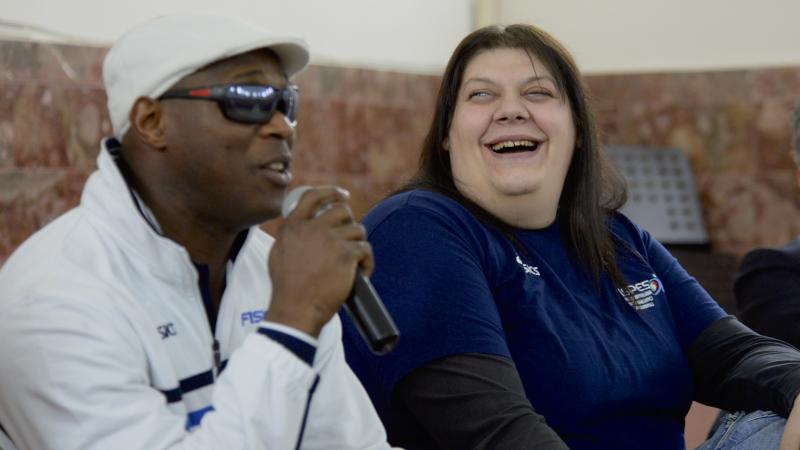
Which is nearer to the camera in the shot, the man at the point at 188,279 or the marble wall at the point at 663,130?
the man at the point at 188,279

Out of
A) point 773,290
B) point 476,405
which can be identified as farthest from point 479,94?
point 773,290

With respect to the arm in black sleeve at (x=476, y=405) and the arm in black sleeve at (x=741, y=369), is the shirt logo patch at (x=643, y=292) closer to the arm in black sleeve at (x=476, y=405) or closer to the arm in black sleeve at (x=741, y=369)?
the arm in black sleeve at (x=741, y=369)

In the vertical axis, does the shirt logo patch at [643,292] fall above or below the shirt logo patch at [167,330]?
below

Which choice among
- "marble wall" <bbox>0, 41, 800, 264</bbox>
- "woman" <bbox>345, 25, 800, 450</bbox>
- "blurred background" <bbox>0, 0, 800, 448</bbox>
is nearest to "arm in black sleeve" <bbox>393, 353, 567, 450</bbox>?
"woman" <bbox>345, 25, 800, 450</bbox>

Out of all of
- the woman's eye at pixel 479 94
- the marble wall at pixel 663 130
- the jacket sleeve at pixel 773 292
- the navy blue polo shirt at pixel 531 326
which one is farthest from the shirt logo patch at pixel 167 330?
the marble wall at pixel 663 130

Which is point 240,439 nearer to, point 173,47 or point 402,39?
point 173,47

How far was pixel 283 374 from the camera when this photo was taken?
1589 mm

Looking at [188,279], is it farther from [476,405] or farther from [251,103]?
[476,405]

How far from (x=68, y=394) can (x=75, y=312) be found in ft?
0.37

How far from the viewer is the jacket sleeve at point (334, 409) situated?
191cm

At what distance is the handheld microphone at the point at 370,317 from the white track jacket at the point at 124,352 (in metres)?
0.09

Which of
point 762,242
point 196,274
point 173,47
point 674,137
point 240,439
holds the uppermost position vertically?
point 173,47

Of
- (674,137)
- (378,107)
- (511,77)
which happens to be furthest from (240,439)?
(674,137)

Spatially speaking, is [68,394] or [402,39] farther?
[402,39]
